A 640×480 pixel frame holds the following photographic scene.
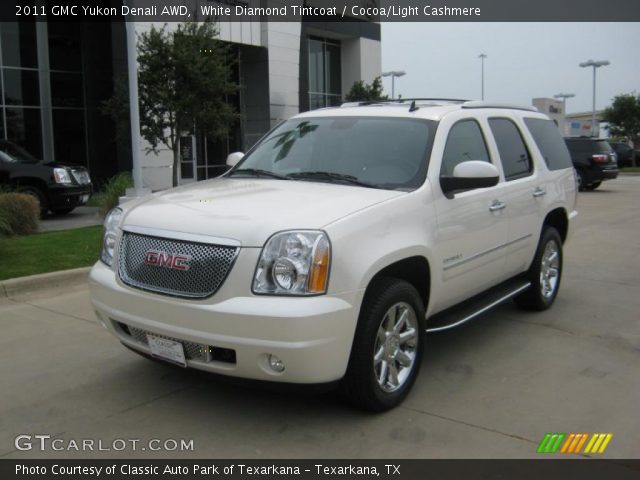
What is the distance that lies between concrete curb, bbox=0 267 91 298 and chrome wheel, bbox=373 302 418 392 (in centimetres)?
459

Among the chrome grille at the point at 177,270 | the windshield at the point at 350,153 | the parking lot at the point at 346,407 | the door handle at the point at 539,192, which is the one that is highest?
the windshield at the point at 350,153

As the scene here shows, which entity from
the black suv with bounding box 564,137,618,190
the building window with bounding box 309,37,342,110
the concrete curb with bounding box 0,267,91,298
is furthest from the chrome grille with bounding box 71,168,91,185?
the building window with bounding box 309,37,342,110

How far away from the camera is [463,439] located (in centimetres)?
366

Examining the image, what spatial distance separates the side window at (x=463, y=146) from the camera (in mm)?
4746

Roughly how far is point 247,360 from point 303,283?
19.9 inches

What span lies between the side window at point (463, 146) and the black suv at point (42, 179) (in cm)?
1078

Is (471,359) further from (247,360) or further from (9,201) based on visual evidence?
(9,201)

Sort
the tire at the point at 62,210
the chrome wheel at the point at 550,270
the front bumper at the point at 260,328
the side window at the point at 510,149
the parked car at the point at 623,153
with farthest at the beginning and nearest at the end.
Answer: the parked car at the point at 623,153 → the tire at the point at 62,210 → the chrome wheel at the point at 550,270 → the side window at the point at 510,149 → the front bumper at the point at 260,328

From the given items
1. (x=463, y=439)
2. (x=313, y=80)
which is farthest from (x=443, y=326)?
(x=313, y=80)

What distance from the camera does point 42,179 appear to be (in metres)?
13.6

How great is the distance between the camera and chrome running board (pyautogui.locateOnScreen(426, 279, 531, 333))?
4.61 meters

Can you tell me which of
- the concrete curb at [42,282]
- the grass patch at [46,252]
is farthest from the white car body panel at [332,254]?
the grass patch at [46,252]

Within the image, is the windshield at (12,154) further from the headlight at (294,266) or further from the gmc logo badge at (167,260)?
the headlight at (294,266)

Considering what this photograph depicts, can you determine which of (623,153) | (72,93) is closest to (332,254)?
(72,93)
